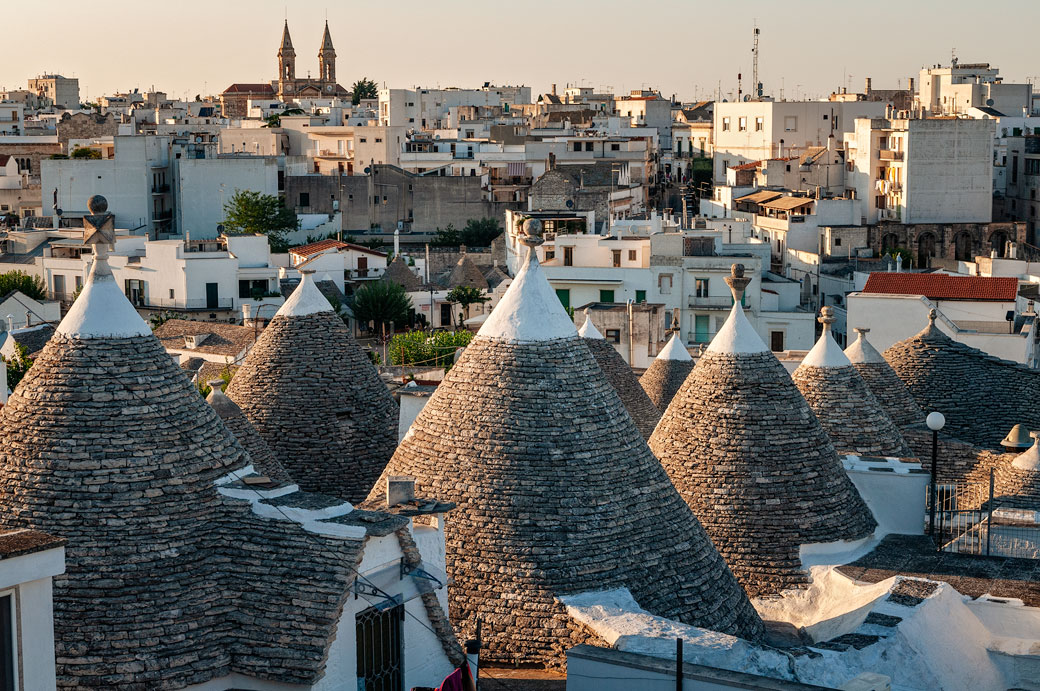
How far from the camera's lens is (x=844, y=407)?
22.0 metres

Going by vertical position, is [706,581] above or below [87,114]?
below

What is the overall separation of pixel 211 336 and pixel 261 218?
2829 cm

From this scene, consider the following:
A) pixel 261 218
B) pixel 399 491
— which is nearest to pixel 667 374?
pixel 399 491

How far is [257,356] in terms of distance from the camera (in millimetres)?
21297

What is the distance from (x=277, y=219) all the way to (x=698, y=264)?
28.6 metres

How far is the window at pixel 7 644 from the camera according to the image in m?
10.6

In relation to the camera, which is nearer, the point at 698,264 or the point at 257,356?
the point at 257,356

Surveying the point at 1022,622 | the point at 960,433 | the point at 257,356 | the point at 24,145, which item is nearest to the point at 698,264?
the point at 960,433

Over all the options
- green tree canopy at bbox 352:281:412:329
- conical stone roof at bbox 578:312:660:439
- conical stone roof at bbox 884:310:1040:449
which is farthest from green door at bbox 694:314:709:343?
conical stone roof at bbox 578:312:660:439

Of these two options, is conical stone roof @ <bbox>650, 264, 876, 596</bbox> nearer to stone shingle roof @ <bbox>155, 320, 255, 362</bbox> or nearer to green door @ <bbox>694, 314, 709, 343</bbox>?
stone shingle roof @ <bbox>155, 320, 255, 362</bbox>

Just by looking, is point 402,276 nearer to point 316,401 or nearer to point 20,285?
point 20,285

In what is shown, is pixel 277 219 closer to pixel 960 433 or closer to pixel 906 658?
pixel 960 433

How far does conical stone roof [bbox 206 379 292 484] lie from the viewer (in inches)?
749

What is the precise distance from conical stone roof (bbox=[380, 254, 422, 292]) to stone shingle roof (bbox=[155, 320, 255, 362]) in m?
14.0
